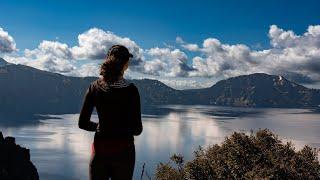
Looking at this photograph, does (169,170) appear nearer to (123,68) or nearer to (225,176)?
(225,176)

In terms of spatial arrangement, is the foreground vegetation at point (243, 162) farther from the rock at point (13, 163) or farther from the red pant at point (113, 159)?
the rock at point (13, 163)

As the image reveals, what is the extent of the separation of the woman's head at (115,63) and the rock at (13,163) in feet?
303

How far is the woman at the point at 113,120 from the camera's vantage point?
5980mm

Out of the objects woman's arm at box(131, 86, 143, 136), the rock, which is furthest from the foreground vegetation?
the rock

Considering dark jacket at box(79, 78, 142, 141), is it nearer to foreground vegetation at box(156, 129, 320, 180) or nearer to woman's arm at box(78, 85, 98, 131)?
woman's arm at box(78, 85, 98, 131)

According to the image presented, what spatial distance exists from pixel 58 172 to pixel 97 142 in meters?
178

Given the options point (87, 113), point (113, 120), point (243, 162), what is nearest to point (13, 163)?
point (243, 162)

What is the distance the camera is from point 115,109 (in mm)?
6094

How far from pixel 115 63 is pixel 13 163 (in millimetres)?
99389

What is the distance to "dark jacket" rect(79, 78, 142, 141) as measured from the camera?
6027mm

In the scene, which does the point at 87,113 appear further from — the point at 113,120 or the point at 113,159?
the point at 113,159

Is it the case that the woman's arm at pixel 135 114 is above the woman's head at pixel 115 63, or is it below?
Result: below

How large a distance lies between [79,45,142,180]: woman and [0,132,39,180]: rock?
92392 millimetres

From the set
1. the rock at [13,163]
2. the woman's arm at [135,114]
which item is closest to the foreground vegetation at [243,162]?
the woman's arm at [135,114]
